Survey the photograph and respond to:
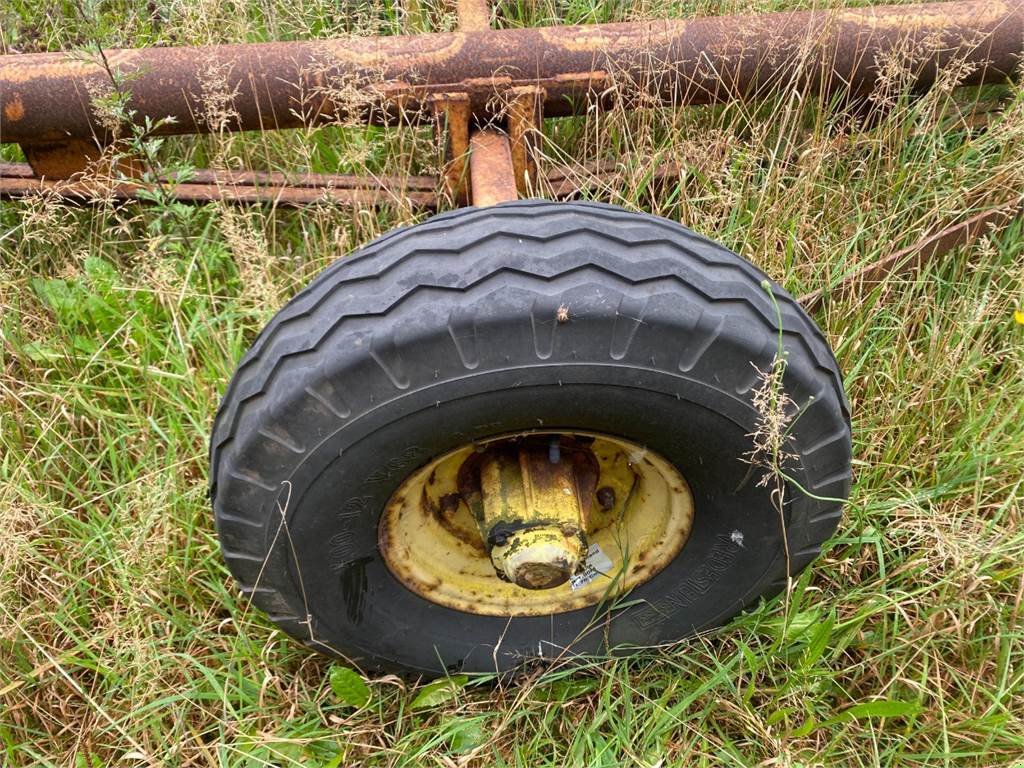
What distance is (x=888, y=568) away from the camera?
225 centimetres

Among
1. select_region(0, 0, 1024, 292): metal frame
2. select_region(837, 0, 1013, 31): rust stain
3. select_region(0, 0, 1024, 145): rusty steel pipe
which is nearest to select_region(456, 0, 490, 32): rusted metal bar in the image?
select_region(0, 0, 1024, 292): metal frame

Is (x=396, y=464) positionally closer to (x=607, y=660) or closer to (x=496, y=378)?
(x=496, y=378)

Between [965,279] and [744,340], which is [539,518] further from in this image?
[965,279]

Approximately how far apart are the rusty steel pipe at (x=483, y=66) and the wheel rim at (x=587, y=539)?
1015 mm

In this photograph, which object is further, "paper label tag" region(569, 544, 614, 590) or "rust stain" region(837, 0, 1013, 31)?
"rust stain" region(837, 0, 1013, 31)

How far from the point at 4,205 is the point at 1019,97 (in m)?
3.13

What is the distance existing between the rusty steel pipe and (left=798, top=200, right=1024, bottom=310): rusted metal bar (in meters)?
0.44

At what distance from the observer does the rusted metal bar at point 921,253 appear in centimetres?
252

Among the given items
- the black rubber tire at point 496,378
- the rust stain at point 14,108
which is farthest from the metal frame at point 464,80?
the black rubber tire at point 496,378

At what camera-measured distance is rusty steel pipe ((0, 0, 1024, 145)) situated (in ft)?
8.07

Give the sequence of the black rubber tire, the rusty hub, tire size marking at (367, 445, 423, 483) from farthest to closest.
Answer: the rusty hub
tire size marking at (367, 445, 423, 483)
the black rubber tire

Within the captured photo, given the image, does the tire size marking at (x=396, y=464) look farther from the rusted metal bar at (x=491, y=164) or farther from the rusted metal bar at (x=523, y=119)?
the rusted metal bar at (x=523, y=119)

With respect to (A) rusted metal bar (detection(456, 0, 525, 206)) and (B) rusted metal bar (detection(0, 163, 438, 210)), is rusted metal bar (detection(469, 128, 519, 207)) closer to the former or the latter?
(A) rusted metal bar (detection(456, 0, 525, 206))

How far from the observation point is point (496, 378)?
155 cm
